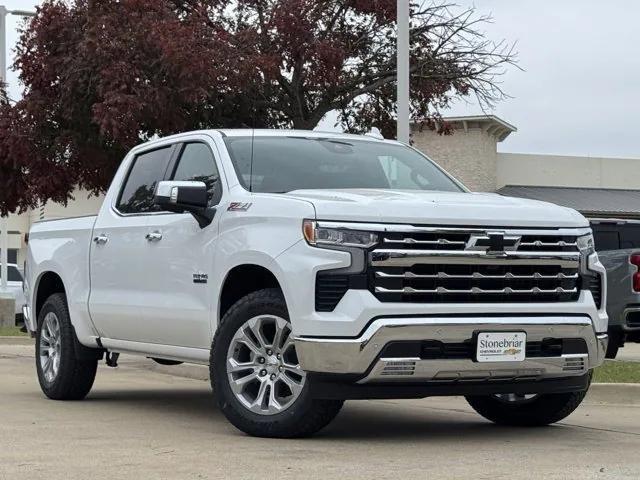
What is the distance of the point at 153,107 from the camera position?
54.1 ft

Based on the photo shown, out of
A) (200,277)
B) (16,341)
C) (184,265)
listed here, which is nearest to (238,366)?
(200,277)

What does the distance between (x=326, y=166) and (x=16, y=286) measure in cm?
2091

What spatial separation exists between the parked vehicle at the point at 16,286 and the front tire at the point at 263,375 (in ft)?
58.4

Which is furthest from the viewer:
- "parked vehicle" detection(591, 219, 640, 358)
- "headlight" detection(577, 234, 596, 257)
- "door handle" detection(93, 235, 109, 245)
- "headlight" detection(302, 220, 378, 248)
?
"parked vehicle" detection(591, 219, 640, 358)

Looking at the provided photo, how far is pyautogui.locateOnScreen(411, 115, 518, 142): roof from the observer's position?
40.4 meters

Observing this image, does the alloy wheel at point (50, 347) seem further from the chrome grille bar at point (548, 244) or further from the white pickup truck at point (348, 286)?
the chrome grille bar at point (548, 244)

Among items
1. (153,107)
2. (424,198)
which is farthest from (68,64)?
(424,198)

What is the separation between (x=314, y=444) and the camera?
7.88m

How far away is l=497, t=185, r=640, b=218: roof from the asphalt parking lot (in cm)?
3040

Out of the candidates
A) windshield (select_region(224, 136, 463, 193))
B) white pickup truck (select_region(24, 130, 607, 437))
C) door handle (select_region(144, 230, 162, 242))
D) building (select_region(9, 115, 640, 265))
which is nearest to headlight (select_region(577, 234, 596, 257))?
white pickup truck (select_region(24, 130, 607, 437))

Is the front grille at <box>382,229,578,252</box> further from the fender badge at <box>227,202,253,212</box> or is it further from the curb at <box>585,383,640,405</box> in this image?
the curb at <box>585,383,640,405</box>

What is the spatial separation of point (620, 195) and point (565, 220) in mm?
37104

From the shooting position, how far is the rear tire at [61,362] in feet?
35.1

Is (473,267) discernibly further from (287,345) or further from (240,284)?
(240,284)
